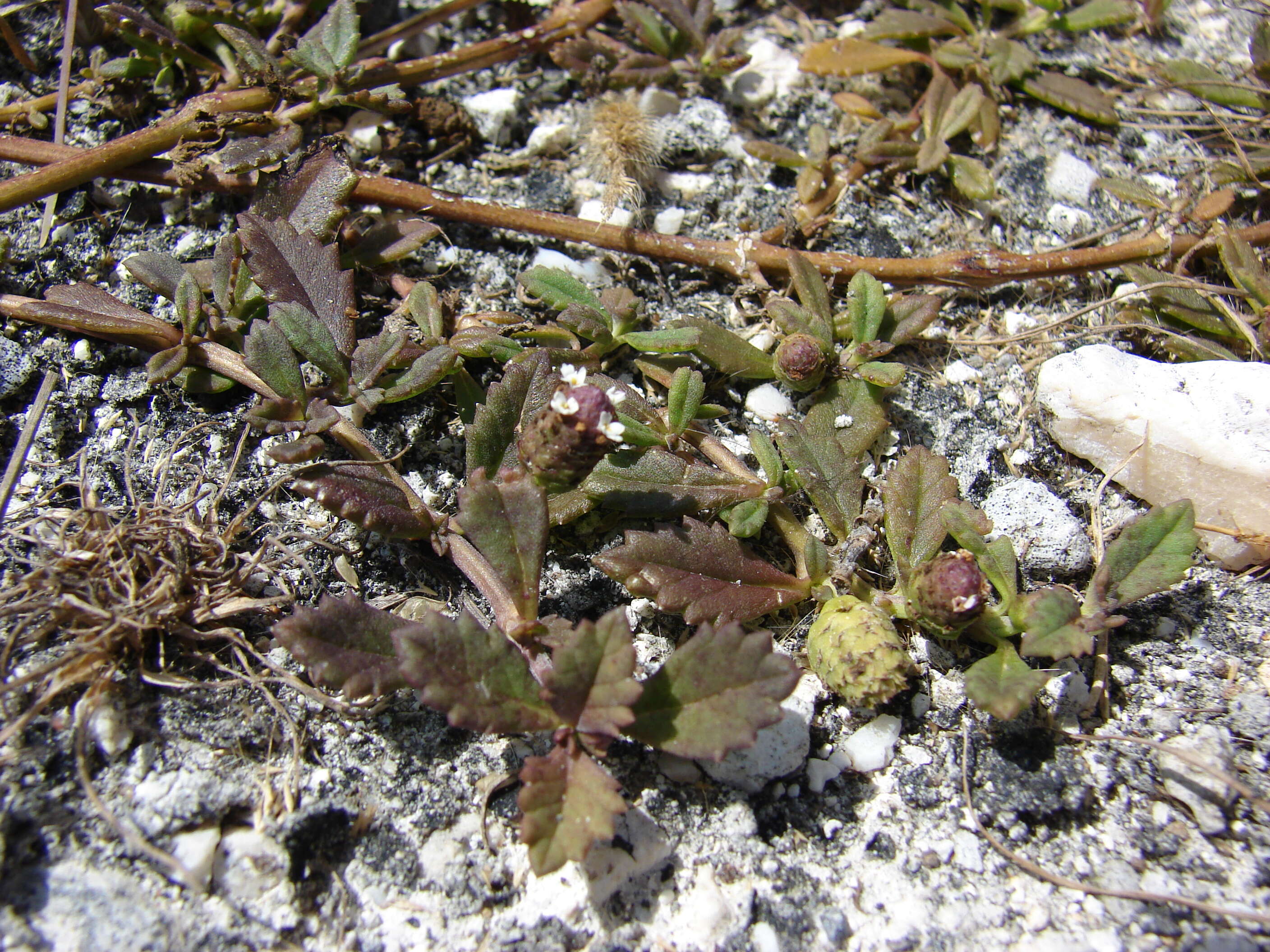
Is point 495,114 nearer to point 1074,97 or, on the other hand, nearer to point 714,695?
point 1074,97

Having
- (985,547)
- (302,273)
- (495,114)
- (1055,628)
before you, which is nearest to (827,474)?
(985,547)

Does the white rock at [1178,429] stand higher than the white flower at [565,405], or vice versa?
the white flower at [565,405]

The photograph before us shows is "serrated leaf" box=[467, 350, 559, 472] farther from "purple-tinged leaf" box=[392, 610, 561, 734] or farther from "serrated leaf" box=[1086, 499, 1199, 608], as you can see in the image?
"serrated leaf" box=[1086, 499, 1199, 608]

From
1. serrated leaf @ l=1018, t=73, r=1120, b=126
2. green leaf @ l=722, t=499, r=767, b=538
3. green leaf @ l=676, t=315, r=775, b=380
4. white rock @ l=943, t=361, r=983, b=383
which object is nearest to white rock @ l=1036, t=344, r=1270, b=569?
white rock @ l=943, t=361, r=983, b=383

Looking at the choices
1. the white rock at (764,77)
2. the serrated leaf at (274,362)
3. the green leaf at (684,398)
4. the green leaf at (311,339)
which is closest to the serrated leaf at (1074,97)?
the white rock at (764,77)

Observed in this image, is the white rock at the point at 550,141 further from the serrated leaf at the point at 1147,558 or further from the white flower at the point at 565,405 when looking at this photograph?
the serrated leaf at the point at 1147,558

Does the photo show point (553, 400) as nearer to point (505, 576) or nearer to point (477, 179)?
point (505, 576)

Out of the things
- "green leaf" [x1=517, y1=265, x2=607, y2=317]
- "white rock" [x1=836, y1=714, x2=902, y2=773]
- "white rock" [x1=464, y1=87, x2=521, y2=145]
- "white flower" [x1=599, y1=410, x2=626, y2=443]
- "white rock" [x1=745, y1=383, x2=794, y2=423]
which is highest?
"white rock" [x1=464, y1=87, x2=521, y2=145]
